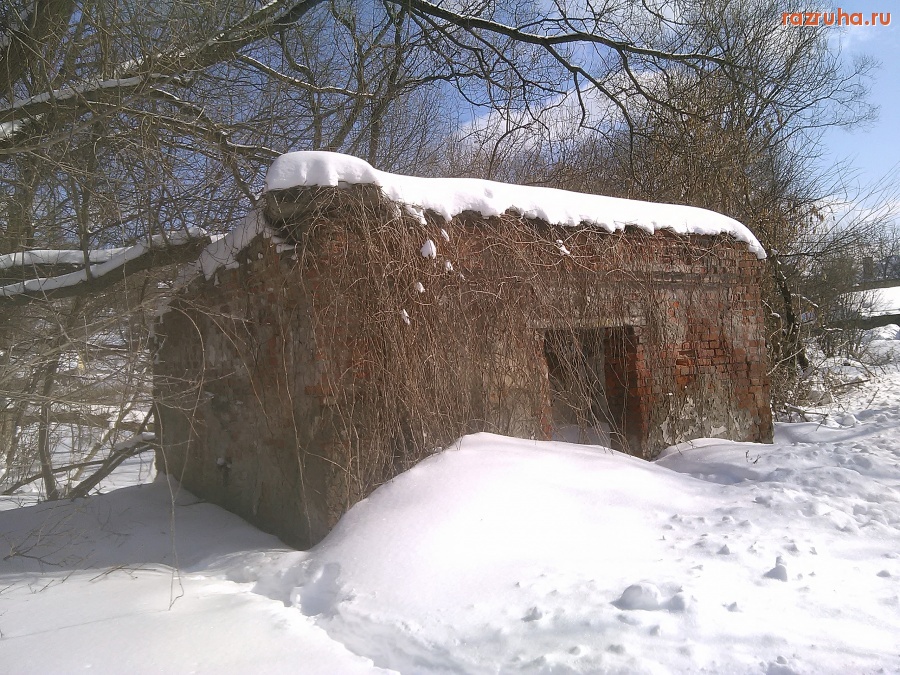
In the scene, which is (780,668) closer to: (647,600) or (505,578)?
(647,600)

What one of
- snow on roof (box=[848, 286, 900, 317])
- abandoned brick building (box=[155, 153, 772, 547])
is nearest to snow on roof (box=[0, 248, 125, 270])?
abandoned brick building (box=[155, 153, 772, 547])

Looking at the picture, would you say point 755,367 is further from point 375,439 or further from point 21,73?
point 21,73

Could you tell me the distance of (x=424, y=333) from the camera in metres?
3.91

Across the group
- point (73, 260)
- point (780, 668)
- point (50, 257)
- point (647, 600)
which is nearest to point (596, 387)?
point (647, 600)

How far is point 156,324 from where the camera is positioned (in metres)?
5.54

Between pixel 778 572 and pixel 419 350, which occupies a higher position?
pixel 419 350

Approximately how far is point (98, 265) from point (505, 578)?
163 inches

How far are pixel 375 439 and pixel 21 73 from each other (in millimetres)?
4013

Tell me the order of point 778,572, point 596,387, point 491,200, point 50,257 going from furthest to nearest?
1. point 596,387
2. point 50,257
3. point 491,200
4. point 778,572

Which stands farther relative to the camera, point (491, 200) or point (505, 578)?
point (491, 200)

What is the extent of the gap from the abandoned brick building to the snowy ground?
340 millimetres

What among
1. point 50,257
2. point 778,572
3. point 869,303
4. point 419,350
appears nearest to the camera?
point 778,572

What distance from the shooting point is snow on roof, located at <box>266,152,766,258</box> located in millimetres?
3607

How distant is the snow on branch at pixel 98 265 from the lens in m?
4.83
